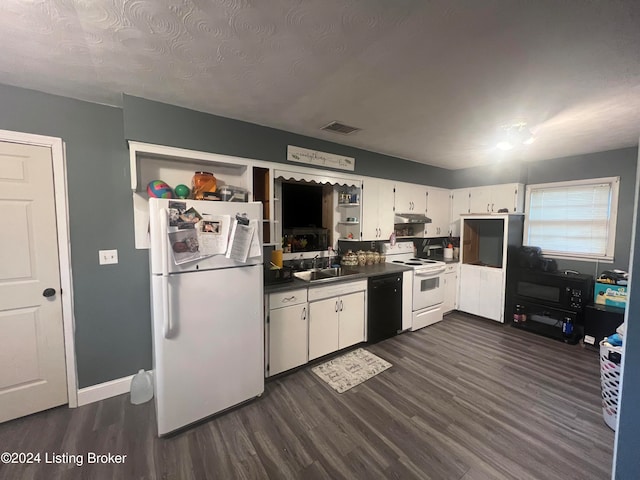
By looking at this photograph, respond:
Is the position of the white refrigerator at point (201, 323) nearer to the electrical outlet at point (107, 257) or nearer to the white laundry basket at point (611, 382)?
the electrical outlet at point (107, 257)

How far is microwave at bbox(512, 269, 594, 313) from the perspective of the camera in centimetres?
318

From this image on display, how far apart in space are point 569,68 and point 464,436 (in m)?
2.55

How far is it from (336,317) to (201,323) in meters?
1.44

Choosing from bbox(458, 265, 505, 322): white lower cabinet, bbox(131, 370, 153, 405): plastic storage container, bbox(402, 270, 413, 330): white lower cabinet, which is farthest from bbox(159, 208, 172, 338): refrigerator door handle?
bbox(458, 265, 505, 322): white lower cabinet

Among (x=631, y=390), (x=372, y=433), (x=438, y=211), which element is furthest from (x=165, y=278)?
(x=438, y=211)

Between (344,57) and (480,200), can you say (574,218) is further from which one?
(344,57)

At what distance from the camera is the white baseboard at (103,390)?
214 centimetres

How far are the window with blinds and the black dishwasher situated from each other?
2513 millimetres

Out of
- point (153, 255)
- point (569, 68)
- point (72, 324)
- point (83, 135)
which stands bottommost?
point (72, 324)

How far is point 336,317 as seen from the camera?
2.81m

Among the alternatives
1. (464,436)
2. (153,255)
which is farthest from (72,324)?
(464,436)

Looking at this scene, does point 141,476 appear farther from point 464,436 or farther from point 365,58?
point 365,58

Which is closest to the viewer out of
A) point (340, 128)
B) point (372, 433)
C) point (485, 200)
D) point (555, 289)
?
point (372, 433)

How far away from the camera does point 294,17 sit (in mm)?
1212
